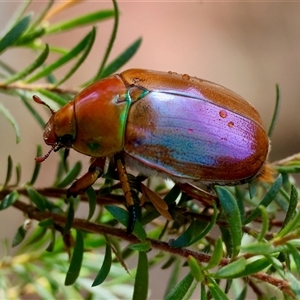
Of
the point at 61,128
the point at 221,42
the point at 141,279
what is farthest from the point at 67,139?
the point at 221,42

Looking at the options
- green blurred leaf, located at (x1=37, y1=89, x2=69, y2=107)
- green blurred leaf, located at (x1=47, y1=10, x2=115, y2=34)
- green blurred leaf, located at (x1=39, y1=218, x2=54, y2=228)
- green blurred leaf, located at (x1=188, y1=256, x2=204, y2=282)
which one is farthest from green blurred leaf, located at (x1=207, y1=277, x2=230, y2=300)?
green blurred leaf, located at (x1=47, y1=10, x2=115, y2=34)

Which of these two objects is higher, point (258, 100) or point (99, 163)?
point (99, 163)

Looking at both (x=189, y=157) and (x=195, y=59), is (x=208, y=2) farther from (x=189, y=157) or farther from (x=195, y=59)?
(x=189, y=157)

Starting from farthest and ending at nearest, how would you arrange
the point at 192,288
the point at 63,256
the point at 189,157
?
1. the point at 63,256
2. the point at 189,157
3. the point at 192,288

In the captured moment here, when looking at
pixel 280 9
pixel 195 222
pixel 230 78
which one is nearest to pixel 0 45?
pixel 195 222

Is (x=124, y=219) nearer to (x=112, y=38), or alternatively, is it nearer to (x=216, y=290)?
(x=216, y=290)

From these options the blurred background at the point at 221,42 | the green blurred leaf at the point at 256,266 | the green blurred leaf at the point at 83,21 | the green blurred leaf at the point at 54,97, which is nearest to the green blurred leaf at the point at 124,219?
the green blurred leaf at the point at 256,266

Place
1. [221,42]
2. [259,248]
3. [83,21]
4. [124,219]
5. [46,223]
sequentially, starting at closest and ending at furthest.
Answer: [259,248], [124,219], [46,223], [83,21], [221,42]
